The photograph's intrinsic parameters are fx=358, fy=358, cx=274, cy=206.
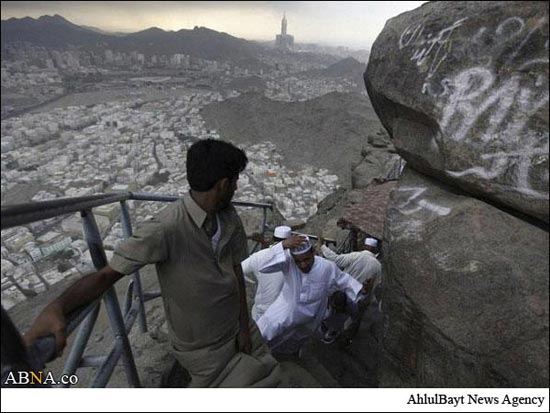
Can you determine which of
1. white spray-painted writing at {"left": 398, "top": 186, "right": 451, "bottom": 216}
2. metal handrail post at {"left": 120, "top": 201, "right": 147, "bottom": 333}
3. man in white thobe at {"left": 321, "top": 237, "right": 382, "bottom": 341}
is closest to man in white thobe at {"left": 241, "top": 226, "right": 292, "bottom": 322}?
man in white thobe at {"left": 321, "top": 237, "right": 382, "bottom": 341}

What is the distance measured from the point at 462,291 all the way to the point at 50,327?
181 centimetres

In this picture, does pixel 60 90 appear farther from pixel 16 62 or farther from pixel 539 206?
pixel 539 206

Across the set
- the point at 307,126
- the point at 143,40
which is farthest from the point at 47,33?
the point at 307,126

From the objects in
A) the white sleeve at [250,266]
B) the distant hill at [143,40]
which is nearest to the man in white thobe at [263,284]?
the white sleeve at [250,266]

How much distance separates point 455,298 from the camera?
72.2 inches

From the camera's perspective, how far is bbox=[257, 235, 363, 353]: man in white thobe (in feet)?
8.87

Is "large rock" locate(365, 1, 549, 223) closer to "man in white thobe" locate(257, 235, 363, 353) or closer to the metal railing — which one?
"man in white thobe" locate(257, 235, 363, 353)

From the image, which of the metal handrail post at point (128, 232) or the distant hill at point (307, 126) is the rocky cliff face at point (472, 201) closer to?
the metal handrail post at point (128, 232)

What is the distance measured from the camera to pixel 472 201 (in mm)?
1942

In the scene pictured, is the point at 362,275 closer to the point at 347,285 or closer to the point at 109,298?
the point at 347,285

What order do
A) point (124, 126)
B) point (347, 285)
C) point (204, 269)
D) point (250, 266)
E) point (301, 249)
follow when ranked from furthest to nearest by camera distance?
point (124, 126) < point (347, 285) < point (250, 266) < point (301, 249) < point (204, 269)

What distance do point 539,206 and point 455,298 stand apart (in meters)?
0.59

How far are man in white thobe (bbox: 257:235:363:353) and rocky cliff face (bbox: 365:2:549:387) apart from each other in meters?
0.70

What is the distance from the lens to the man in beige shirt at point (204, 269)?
1560mm
